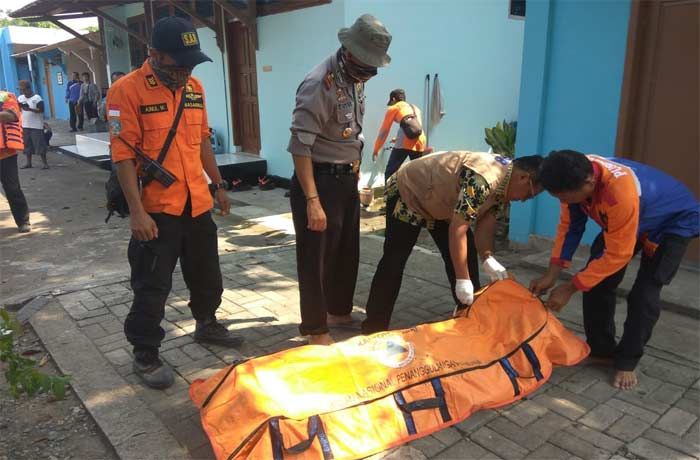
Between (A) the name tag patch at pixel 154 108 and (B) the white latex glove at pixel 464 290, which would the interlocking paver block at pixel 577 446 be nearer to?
(B) the white latex glove at pixel 464 290

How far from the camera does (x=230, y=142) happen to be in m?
10.5

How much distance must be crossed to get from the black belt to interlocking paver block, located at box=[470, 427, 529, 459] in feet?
5.03

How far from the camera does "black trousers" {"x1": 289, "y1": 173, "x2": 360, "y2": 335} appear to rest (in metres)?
3.06

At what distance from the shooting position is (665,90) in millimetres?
4160

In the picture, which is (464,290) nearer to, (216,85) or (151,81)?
(151,81)

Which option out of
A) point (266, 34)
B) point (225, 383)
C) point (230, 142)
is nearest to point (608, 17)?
point (225, 383)

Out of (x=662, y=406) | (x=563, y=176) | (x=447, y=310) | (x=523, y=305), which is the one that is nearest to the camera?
(x=563, y=176)

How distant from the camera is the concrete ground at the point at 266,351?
243 centimetres

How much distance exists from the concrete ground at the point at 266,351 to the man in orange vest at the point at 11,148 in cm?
41

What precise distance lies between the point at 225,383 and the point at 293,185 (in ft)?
3.90

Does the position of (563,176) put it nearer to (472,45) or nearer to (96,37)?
(472,45)

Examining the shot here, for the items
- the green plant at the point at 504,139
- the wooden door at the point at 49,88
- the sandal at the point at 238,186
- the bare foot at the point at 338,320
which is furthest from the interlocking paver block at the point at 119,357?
the wooden door at the point at 49,88

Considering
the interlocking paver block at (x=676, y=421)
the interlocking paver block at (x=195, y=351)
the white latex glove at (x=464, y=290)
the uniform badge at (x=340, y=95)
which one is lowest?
the interlocking paver block at (x=676, y=421)

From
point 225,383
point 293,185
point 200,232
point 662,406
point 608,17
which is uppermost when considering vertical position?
point 608,17
